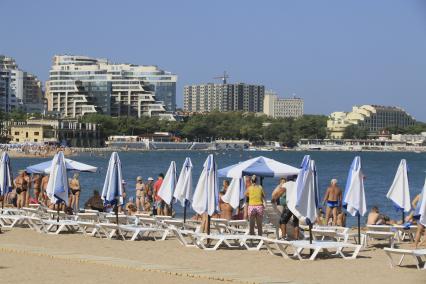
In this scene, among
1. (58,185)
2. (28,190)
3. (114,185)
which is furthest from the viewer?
(28,190)

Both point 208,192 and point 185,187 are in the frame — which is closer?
point 208,192

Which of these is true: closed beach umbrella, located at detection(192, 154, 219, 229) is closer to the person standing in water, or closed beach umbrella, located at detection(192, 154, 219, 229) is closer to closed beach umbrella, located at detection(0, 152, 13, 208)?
the person standing in water

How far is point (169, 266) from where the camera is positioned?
1471cm

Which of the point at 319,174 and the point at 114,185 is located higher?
the point at 114,185

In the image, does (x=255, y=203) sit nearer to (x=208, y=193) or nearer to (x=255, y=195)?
(x=255, y=195)

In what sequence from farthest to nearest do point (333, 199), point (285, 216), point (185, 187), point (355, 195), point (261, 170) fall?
point (333, 199) < point (261, 170) < point (185, 187) < point (355, 195) < point (285, 216)

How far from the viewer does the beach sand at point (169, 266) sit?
1349 centimetres

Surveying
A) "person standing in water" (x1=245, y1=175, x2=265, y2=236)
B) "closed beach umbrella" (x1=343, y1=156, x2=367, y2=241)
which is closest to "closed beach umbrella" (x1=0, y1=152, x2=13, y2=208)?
"person standing in water" (x1=245, y1=175, x2=265, y2=236)

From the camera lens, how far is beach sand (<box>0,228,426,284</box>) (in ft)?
44.3

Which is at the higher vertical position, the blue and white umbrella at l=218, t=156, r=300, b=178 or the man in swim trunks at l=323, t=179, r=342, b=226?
the blue and white umbrella at l=218, t=156, r=300, b=178

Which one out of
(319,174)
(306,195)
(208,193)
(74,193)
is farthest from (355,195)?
(319,174)

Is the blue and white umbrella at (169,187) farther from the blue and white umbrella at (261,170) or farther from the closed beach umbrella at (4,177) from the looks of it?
the closed beach umbrella at (4,177)

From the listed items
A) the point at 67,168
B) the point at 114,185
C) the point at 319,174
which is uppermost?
the point at 67,168

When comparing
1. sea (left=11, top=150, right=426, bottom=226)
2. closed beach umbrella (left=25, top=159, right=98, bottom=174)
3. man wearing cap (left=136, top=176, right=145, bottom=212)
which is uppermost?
closed beach umbrella (left=25, top=159, right=98, bottom=174)
